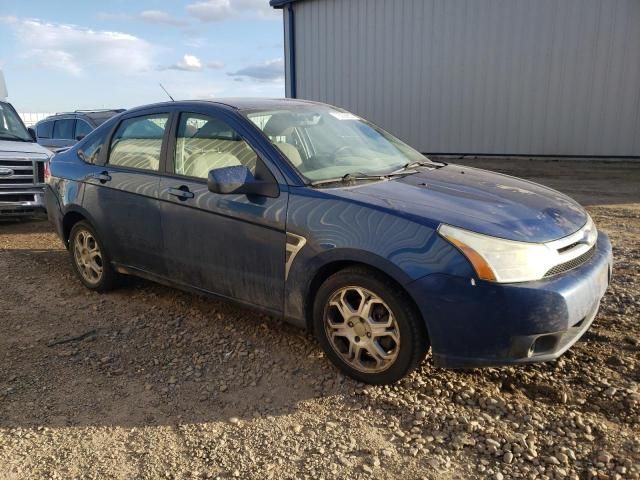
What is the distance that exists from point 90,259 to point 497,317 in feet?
12.1

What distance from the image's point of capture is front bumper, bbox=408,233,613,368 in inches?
107

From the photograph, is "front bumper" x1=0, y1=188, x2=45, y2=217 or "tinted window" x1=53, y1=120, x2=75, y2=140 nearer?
"front bumper" x1=0, y1=188, x2=45, y2=217

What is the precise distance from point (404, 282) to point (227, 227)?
4.39 feet

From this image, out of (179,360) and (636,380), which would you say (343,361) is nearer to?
(179,360)

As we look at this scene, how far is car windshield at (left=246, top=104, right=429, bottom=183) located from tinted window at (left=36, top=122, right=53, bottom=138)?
881 cm

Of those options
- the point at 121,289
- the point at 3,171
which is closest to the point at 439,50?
the point at 3,171

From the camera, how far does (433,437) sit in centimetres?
275

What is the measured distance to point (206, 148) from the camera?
3.96 metres

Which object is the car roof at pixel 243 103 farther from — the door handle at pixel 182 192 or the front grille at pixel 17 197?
the front grille at pixel 17 197

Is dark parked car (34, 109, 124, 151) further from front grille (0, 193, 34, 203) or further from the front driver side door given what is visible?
the front driver side door

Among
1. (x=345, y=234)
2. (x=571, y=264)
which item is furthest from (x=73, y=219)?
(x=571, y=264)

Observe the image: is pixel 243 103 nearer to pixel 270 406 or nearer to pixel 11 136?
pixel 270 406

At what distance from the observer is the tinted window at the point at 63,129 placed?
10703 millimetres

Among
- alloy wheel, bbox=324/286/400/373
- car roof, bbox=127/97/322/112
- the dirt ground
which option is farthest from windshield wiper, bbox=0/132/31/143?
alloy wheel, bbox=324/286/400/373
